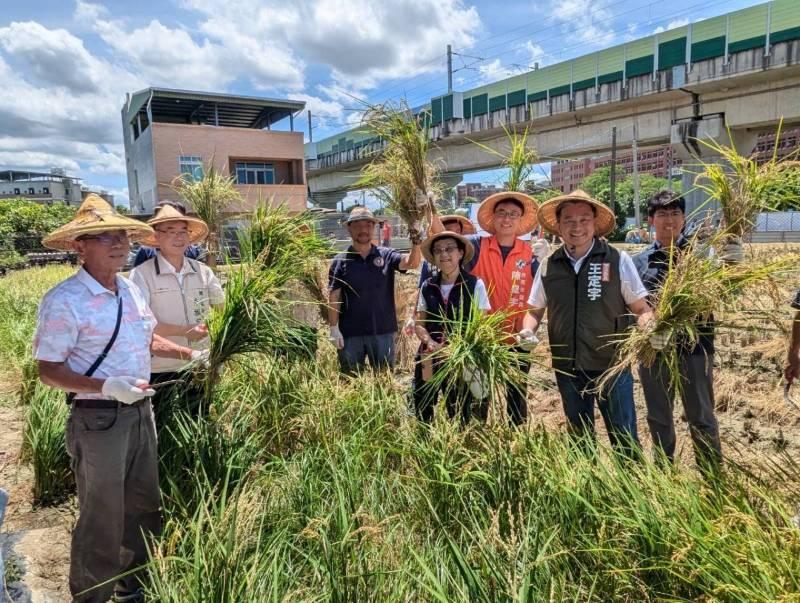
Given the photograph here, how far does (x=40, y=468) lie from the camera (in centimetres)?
321

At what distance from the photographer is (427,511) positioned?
90.6 inches

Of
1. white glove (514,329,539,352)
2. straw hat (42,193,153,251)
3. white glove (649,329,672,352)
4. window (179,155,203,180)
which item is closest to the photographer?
straw hat (42,193,153,251)

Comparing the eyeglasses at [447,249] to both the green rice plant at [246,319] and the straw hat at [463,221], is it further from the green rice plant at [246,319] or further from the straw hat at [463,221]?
the green rice plant at [246,319]

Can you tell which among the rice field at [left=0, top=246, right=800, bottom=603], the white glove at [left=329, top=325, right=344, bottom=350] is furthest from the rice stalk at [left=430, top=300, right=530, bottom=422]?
the white glove at [left=329, top=325, right=344, bottom=350]

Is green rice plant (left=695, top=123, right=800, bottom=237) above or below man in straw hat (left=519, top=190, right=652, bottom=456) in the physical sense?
above

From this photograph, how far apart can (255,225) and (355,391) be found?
1232 mm

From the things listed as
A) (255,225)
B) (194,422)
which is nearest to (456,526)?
(194,422)

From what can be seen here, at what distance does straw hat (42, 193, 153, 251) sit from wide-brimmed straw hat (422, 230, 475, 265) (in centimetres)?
158

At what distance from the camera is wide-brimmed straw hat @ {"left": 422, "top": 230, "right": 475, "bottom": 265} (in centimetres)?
316

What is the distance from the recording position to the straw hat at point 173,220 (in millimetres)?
3127

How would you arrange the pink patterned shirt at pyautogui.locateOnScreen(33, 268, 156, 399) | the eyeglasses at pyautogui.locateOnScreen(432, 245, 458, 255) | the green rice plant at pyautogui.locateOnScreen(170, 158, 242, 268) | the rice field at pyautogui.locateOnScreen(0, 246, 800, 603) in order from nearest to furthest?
the rice field at pyautogui.locateOnScreen(0, 246, 800, 603) → the pink patterned shirt at pyautogui.locateOnScreen(33, 268, 156, 399) → the eyeglasses at pyautogui.locateOnScreen(432, 245, 458, 255) → the green rice plant at pyautogui.locateOnScreen(170, 158, 242, 268)

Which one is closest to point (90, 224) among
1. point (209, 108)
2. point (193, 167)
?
point (193, 167)

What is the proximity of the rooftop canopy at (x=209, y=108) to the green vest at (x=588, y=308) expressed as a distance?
111 ft

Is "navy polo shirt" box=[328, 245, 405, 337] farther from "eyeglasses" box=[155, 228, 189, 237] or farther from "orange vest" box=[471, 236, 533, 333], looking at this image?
"eyeglasses" box=[155, 228, 189, 237]
